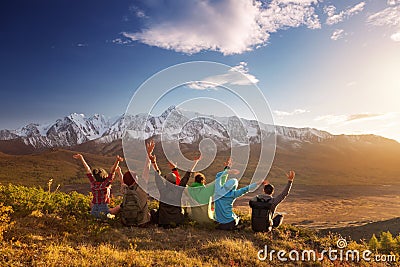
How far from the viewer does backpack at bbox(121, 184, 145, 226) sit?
9.13 metres

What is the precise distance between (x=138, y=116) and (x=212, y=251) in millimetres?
4776

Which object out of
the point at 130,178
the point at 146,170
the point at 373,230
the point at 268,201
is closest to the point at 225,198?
the point at 268,201

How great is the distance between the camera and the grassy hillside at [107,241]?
20.2ft

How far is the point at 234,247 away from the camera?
795 cm

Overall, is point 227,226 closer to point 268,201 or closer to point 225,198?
point 225,198

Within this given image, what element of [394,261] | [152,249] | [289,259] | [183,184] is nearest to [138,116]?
[183,184]

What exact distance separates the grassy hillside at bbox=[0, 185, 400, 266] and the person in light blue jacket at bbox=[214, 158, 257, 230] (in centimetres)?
41

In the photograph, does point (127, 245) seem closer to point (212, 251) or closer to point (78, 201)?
point (212, 251)

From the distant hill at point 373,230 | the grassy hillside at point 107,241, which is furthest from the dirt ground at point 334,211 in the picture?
the grassy hillside at point 107,241

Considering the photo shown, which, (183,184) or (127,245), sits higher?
(183,184)
